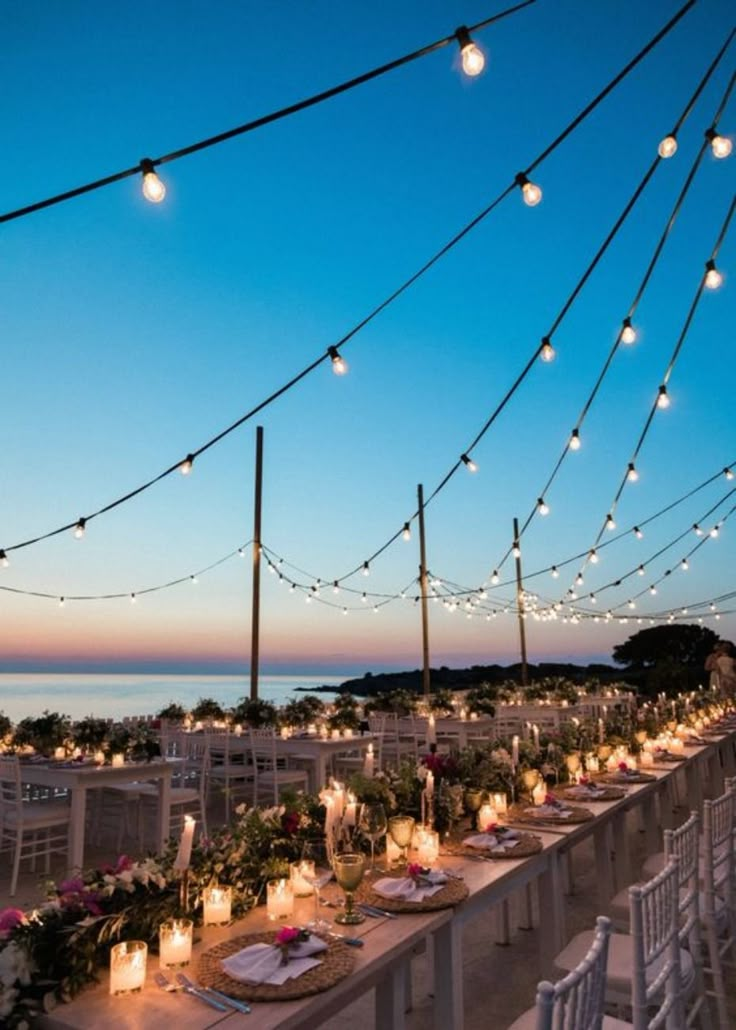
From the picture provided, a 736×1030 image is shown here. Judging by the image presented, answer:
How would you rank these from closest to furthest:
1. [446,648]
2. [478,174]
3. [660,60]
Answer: [660,60]
[478,174]
[446,648]

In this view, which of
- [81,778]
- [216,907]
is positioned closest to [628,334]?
[216,907]

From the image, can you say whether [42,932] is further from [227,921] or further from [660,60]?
[660,60]

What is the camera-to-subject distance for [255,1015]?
1.58 metres

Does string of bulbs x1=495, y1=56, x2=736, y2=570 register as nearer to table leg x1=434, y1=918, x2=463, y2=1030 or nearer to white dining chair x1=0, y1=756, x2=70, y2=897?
table leg x1=434, y1=918, x2=463, y2=1030

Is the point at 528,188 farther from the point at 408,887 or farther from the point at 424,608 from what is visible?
the point at 424,608

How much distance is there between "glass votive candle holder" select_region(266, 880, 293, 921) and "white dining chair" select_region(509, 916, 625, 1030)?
829mm

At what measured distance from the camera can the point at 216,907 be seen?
84.3 inches

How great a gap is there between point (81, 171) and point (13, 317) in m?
3.56

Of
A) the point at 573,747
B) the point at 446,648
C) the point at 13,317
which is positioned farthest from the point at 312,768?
the point at 446,648

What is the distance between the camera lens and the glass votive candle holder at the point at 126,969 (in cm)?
168

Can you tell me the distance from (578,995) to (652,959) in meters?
0.91

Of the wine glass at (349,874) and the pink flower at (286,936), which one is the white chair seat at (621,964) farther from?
the pink flower at (286,936)

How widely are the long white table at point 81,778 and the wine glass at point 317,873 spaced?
3.39 meters

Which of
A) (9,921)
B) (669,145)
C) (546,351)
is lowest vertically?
(9,921)
